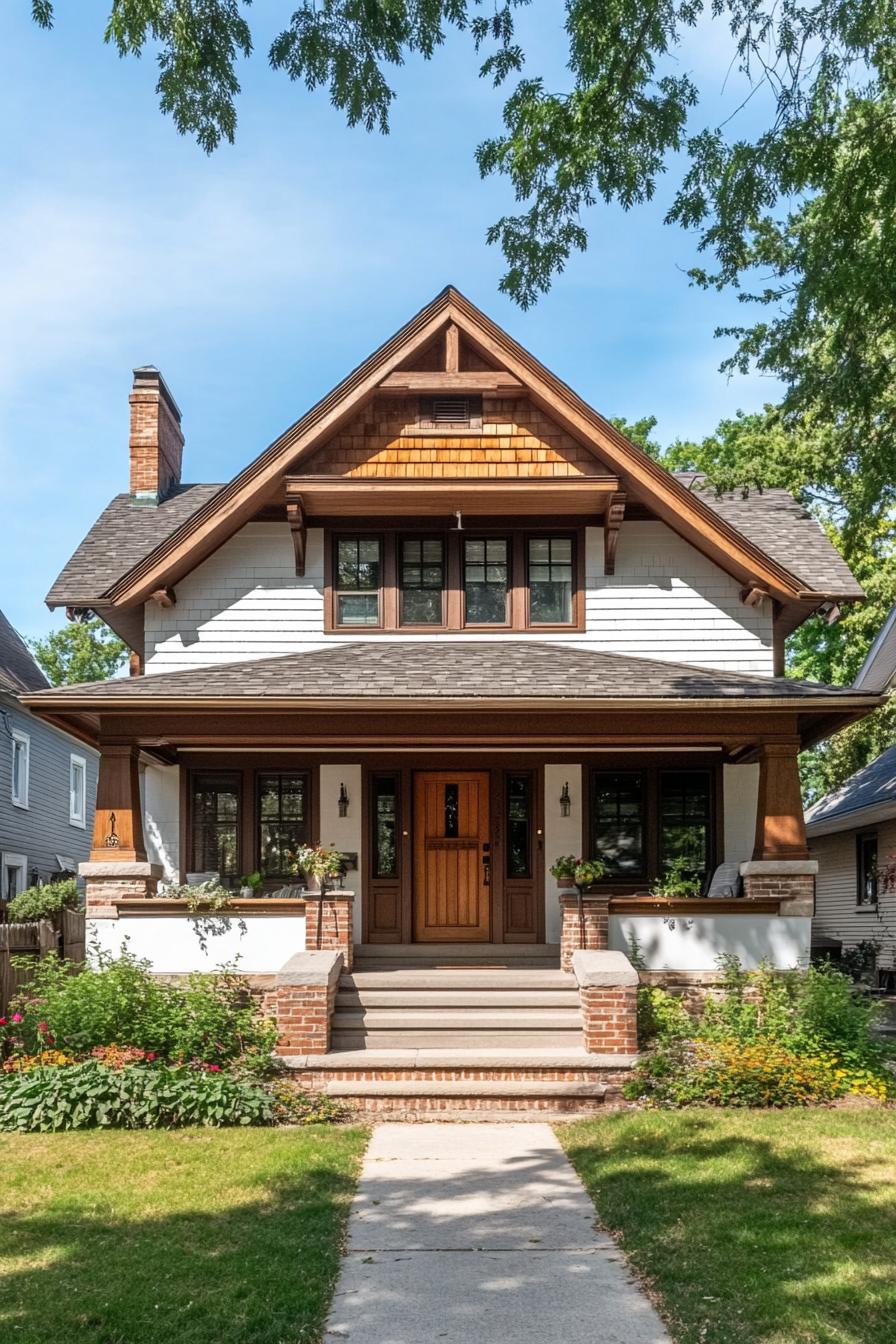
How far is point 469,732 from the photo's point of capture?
40.6 ft

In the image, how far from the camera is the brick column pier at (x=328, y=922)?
1196 centimetres

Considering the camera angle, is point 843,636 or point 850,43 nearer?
point 850,43

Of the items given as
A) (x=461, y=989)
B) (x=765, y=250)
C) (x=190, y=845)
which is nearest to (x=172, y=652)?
(x=190, y=845)

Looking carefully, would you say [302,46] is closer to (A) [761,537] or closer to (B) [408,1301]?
(B) [408,1301]

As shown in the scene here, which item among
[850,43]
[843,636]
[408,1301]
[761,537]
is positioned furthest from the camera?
[843,636]


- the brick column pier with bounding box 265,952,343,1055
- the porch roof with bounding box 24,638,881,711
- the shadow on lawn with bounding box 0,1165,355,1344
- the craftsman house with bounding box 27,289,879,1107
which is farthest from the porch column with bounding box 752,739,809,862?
the shadow on lawn with bounding box 0,1165,355,1344

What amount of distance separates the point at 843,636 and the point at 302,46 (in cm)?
2449

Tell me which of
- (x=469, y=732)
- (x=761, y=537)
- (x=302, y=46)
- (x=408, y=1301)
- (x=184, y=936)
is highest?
(x=302, y=46)

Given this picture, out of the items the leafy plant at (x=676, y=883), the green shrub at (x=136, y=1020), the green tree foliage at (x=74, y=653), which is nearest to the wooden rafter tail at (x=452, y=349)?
the leafy plant at (x=676, y=883)

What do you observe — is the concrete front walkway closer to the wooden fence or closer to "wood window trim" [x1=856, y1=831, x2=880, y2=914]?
the wooden fence

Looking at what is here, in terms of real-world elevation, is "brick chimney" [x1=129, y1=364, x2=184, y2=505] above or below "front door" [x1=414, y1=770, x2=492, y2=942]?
above

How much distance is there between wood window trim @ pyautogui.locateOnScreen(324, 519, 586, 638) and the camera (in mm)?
14531

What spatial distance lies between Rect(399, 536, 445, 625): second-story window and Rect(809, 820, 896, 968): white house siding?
30.3 feet

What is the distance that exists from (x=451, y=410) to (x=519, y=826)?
4.86 metres
